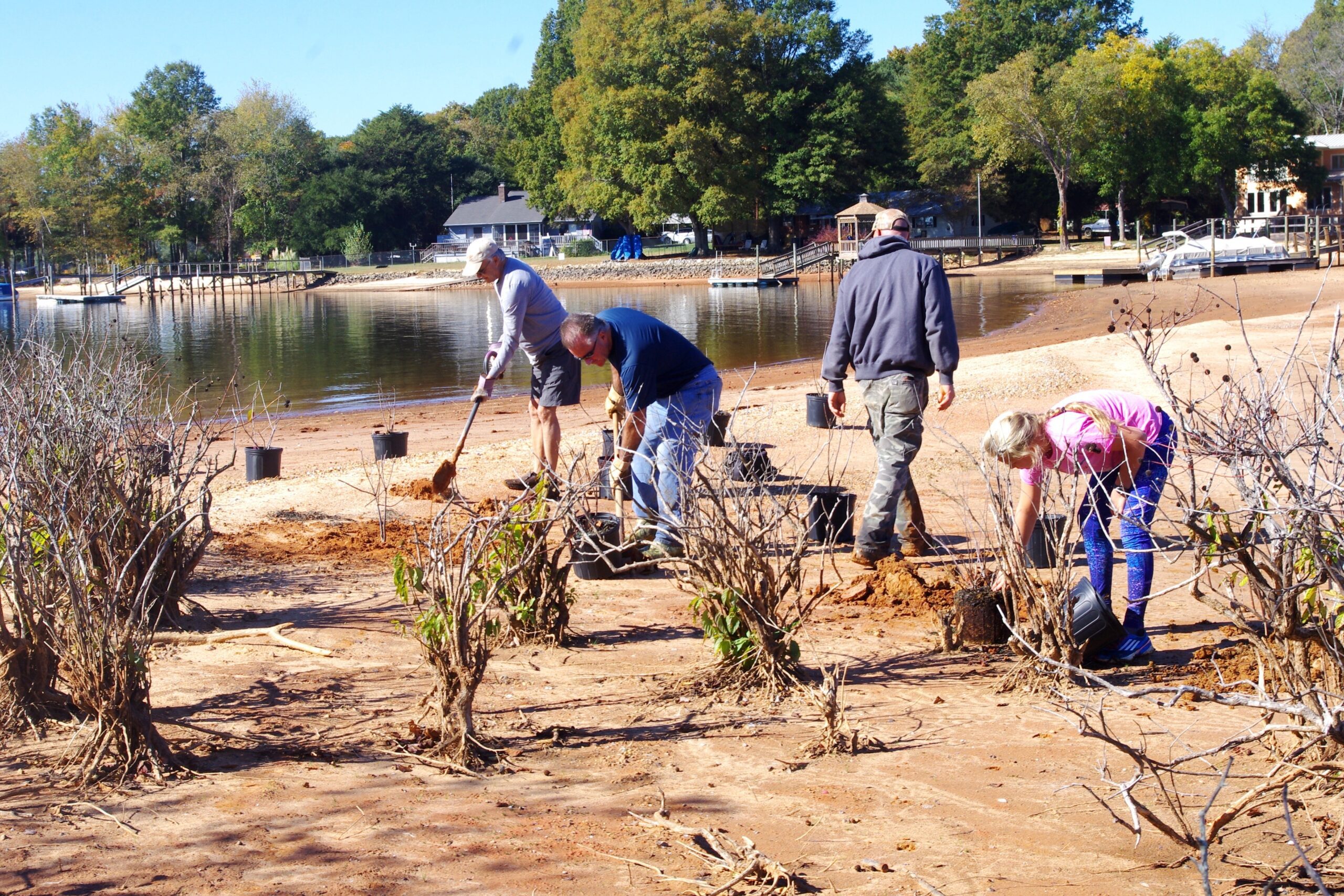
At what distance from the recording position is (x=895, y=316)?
6.27 meters

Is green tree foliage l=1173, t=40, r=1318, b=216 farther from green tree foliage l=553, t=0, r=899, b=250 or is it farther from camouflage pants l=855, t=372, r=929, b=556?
camouflage pants l=855, t=372, r=929, b=556

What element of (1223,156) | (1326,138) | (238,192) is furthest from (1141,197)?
(238,192)

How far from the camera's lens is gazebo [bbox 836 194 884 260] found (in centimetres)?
5556

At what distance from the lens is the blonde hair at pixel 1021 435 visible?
4.71 metres

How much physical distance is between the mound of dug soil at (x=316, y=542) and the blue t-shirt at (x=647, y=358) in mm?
1555

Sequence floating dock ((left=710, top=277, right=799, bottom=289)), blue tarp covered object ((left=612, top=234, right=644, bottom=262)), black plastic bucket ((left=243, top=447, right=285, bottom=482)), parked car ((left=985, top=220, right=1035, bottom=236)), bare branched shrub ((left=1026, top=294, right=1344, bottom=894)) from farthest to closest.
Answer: blue tarp covered object ((left=612, top=234, right=644, bottom=262))
parked car ((left=985, top=220, right=1035, bottom=236))
floating dock ((left=710, top=277, right=799, bottom=289))
black plastic bucket ((left=243, top=447, right=285, bottom=482))
bare branched shrub ((left=1026, top=294, right=1344, bottom=894))

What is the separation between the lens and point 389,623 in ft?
18.6

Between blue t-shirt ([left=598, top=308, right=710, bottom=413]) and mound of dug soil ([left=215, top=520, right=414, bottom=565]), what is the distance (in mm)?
1555

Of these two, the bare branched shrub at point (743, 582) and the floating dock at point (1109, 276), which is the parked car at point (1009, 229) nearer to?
the floating dock at point (1109, 276)

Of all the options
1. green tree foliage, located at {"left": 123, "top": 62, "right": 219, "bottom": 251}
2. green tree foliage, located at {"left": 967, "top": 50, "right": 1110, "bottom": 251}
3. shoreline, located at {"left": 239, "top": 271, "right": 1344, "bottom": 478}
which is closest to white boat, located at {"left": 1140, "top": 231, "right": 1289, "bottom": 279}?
shoreline, located at {"left": 239, "top": 271, "right": 1344, "bottom": 478}

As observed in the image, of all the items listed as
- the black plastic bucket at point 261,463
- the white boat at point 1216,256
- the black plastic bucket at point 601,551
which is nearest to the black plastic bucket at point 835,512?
the black plastic bucket at point 601,551

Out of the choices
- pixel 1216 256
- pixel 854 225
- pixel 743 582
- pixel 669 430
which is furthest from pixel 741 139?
pixel 743 582

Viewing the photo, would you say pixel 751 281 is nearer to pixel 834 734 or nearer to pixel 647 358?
pixel 647 358

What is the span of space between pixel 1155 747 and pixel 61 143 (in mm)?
A: 91283
